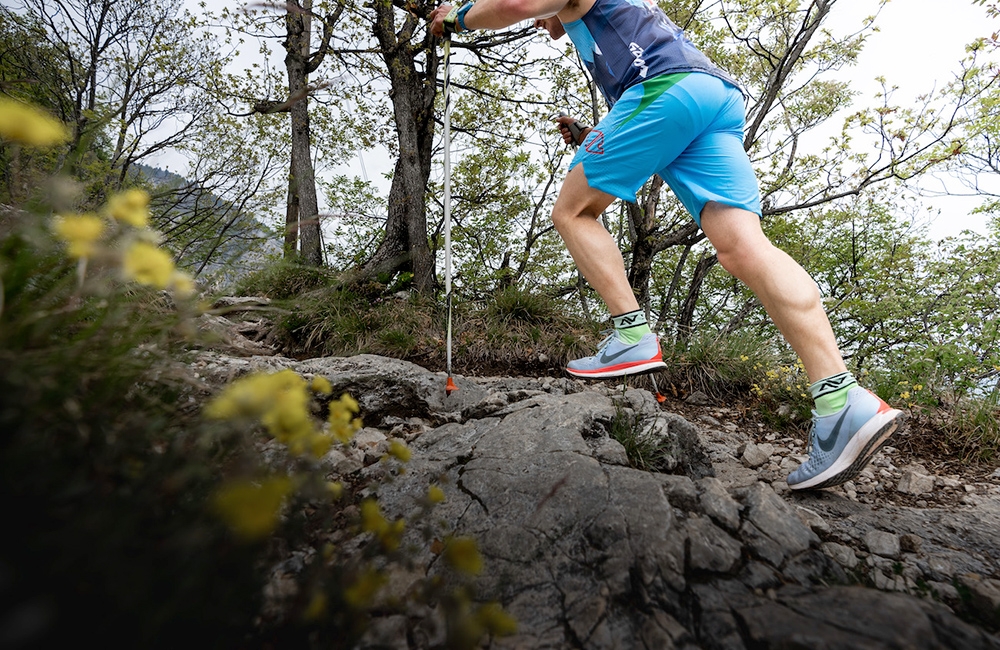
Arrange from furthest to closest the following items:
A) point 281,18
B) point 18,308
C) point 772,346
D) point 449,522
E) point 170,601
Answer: point 281,18 < point 772,346 < point 449,522 < point 18,308 < point 170,601

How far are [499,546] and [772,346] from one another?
14.2ft

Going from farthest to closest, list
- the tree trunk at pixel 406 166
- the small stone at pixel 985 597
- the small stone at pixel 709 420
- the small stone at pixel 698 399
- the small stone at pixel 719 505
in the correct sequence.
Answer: the tree trunk at pixel 406 166, the small stone at pixel 698 399, the small stone at pixel 709 420, the small stone at pixel 719 505, the small stone at pixel 985 597

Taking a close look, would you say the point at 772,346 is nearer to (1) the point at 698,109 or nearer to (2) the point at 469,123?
(1) the point at 698,109

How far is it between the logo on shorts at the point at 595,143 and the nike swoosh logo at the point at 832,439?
145 cm

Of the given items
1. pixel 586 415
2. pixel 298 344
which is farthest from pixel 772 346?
pixel 298 344

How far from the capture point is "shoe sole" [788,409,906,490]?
1.77 metres

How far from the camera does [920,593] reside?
1.25m

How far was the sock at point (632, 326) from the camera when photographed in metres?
2.28

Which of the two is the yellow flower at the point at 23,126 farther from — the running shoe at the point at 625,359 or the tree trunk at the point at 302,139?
the tree trunk at the point at 302,139

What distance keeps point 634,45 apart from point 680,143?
0.48 meters

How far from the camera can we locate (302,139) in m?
6.67

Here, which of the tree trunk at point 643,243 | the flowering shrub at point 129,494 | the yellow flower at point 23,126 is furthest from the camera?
the tree trunk at point 643,243

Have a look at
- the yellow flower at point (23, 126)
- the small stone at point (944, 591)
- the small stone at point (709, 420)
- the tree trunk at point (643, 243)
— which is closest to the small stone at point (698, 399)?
the small stone at point (709, 420)

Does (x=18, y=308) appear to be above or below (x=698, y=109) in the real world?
below
